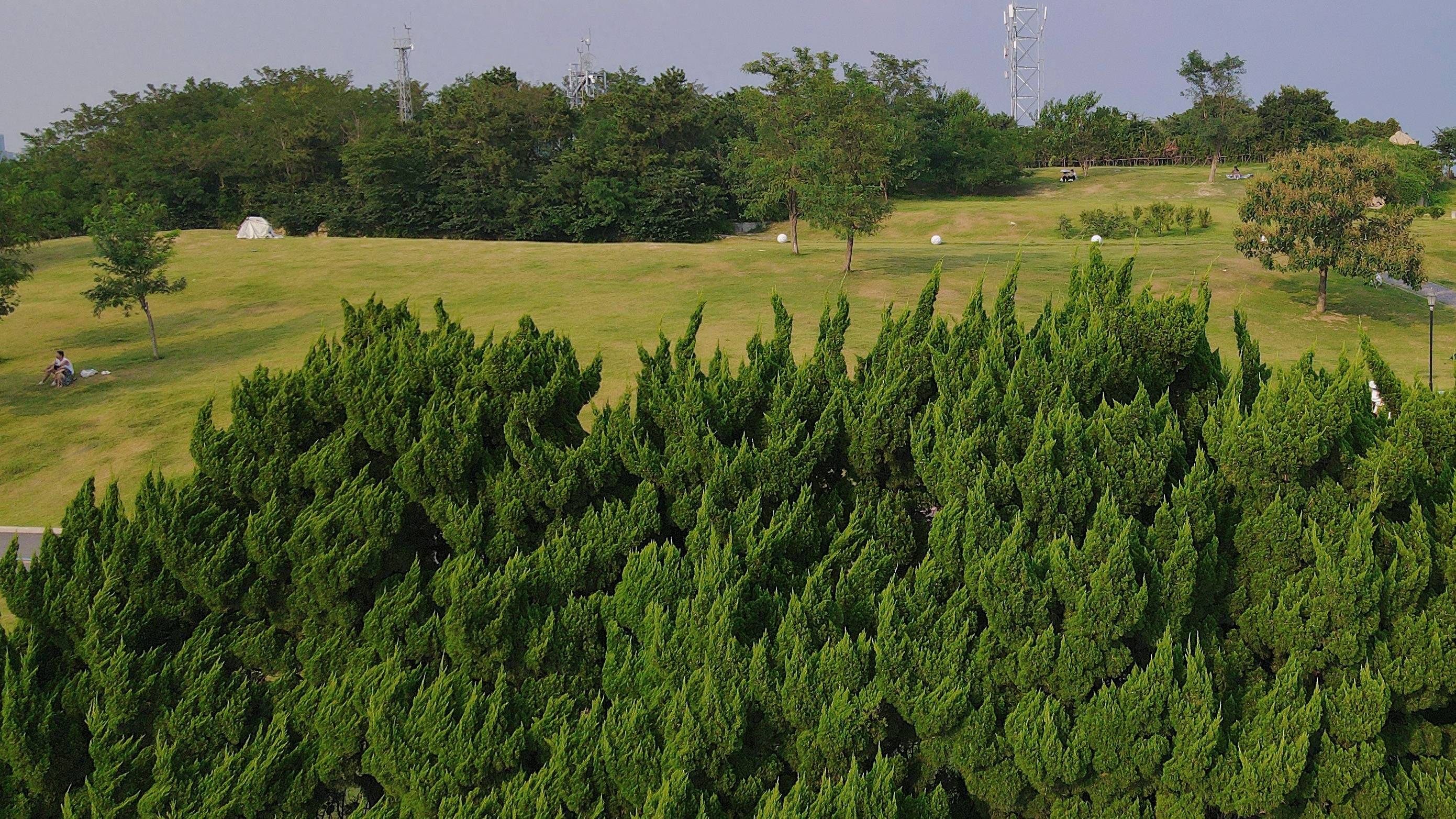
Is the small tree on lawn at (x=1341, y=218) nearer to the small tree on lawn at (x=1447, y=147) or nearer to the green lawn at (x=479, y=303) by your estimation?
the green lawn at (x=479, y=303)

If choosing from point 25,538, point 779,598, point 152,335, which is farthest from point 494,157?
point 779,598

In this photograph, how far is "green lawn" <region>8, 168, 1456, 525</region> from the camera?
28266mm

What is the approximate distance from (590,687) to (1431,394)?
8.25 m

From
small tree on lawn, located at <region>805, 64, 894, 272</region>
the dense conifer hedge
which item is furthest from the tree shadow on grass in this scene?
the dense conifer hedge

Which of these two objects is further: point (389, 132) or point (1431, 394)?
point (389, 132)

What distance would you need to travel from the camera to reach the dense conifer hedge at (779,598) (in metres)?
7.97

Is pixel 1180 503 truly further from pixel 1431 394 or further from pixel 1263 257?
pixel 1263 257

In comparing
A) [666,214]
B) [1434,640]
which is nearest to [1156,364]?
[1434,640]

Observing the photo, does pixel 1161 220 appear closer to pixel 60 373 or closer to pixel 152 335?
pixel 152 335

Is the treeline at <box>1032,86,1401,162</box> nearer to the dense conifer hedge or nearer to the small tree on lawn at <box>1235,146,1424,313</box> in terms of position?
the small tree on lawn at <box>1235,146,1424,313</box>

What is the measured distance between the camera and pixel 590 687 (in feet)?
29.7

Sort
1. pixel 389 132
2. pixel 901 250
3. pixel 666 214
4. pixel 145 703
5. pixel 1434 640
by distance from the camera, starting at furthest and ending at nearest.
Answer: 1. pixel 389 132
2. pixel 666 214
3. pixel 901 250
4. pixel 145 703
5. pixel 1434 640

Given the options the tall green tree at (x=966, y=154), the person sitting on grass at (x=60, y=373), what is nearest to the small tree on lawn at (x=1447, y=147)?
the tall green tree at (x=966, y=154)

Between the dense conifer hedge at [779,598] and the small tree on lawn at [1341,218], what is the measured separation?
30.6 m
